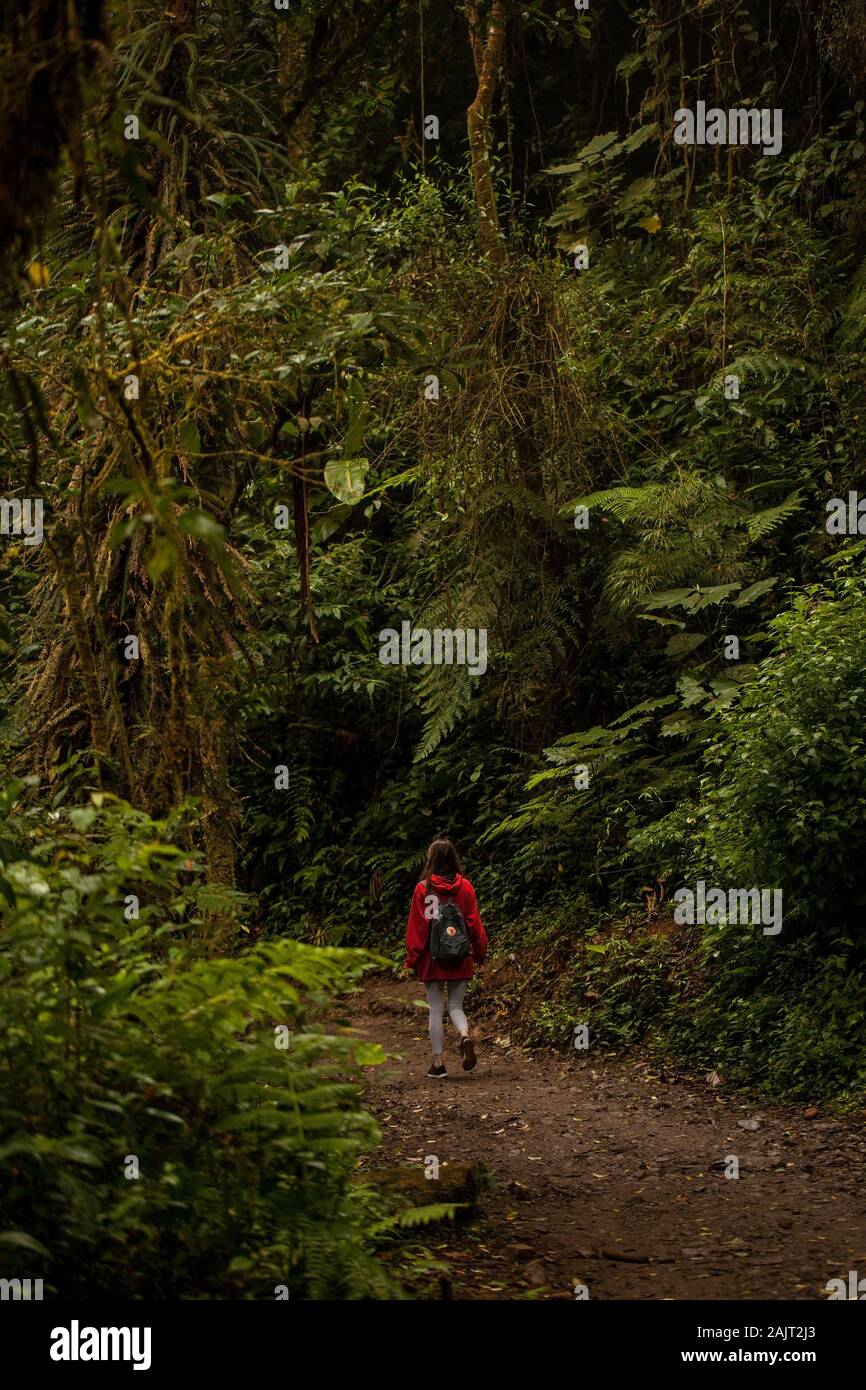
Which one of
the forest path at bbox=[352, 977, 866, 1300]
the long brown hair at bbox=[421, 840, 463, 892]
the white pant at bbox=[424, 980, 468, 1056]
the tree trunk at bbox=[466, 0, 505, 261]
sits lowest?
the forest path at bbox=[352, 977, 866, 1300]

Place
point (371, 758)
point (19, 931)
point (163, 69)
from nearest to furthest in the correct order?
A: point (19, 931), point (163, 69), point (371, 758)

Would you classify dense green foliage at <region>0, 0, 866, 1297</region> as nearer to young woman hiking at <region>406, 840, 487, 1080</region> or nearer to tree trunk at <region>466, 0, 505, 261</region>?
tree trunk at <region>466, 0, 505, 261</region>

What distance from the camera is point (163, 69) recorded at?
8133 millimetres

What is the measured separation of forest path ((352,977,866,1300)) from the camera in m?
5.76

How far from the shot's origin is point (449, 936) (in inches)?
385

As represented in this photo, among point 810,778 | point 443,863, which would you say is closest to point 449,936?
point 443,863

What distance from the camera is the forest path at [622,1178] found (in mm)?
5762

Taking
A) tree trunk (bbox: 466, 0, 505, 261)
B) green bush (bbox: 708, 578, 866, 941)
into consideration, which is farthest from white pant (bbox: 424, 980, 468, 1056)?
tree trunk (bbox: 466, 0, 505, 261)

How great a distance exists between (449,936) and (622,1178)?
8.76 feet

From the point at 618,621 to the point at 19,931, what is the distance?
30.8 ft

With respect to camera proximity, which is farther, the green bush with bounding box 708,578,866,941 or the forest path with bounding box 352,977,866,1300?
the green bush with bounding box 708,578,866,941

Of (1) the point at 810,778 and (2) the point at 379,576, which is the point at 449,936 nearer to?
(1) the point at 810,778
